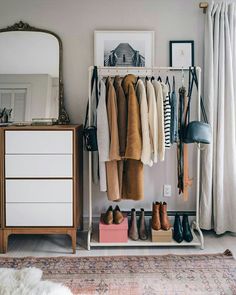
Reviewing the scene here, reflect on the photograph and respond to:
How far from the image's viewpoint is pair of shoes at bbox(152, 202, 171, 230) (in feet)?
9.39

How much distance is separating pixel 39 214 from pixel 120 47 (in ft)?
5.42

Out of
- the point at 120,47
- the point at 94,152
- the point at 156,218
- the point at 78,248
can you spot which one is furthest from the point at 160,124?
the point at 78,248

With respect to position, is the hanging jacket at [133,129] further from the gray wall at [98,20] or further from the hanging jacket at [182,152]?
the gray wall at [98,20]

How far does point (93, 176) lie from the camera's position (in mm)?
3035

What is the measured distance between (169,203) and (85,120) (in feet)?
3.74

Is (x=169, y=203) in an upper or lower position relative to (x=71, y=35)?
lower

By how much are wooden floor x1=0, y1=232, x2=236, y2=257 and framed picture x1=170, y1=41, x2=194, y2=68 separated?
161cm

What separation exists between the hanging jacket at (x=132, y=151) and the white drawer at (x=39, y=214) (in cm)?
51

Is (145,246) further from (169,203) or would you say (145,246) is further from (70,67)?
(70,67)

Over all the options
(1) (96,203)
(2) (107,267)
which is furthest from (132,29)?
(2) (107,267)

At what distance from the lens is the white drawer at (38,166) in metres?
2.70

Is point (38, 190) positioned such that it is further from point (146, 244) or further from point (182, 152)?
point (182, 152)

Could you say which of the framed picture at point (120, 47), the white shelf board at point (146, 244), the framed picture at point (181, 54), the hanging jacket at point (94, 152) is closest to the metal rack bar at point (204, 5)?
the framed picture at point (181, 54)

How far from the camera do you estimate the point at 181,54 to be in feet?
10.4
